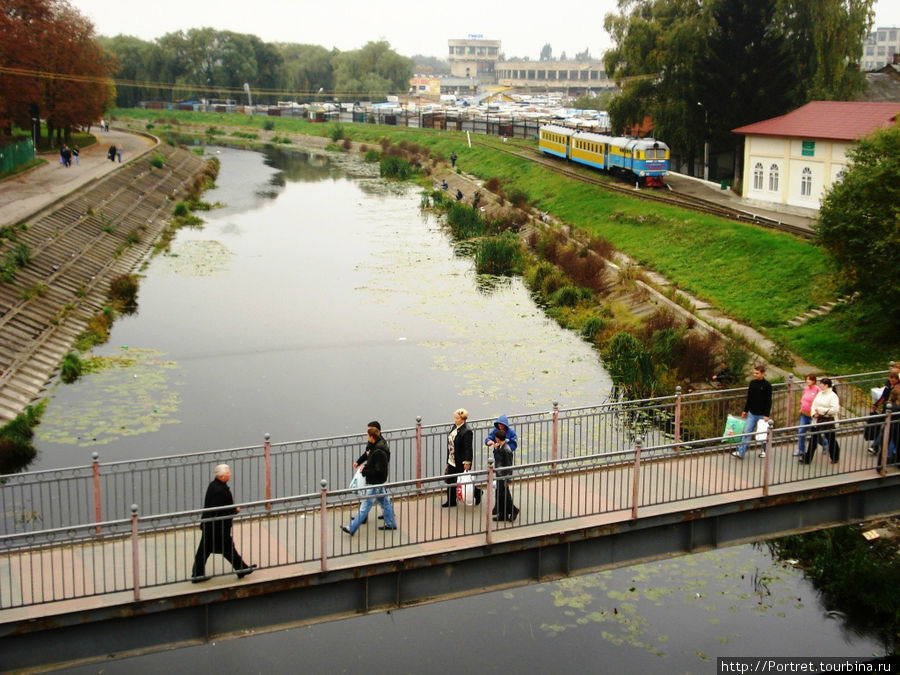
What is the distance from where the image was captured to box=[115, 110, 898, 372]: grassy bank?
27.3 meters

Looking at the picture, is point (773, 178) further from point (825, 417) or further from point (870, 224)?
point (825, 417)

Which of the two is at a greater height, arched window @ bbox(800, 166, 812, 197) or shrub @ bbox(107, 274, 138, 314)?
arched window @ bbox(800, 166, 812, 197)

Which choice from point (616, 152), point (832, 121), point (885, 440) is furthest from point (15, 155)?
point (885, 440)

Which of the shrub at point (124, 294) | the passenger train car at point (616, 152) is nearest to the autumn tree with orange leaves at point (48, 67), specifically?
the shrub at point (124, 294)

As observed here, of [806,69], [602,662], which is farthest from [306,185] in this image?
[602,662]

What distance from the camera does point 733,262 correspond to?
3625cm

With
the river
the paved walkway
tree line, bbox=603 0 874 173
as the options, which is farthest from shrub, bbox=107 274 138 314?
tree line, bbox=603 0 874 173

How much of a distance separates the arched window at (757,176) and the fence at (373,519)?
101 ft

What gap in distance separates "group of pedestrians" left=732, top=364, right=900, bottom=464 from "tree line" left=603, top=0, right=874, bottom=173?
36.9 m

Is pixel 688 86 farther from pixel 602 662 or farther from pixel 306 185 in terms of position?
pixel 602 662

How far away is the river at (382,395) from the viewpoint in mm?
15828

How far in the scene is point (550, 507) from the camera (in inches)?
536

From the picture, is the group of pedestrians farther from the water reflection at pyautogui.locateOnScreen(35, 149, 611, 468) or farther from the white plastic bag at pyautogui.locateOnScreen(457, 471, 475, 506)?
the water reflection at pyautogui.locateOnScreen(35, 149, 611, 468)

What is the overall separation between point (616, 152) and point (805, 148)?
50.5 ft
